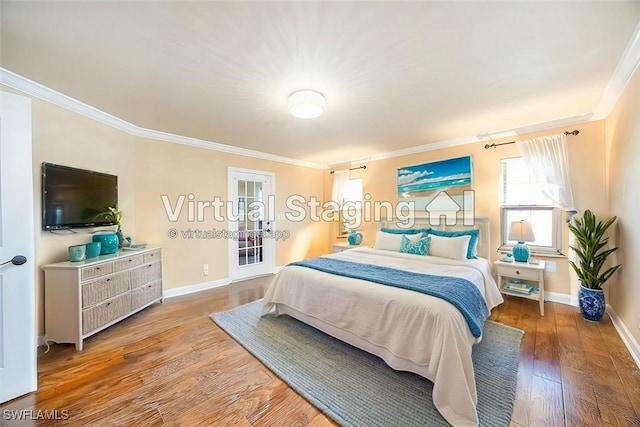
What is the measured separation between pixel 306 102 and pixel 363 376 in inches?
94.5

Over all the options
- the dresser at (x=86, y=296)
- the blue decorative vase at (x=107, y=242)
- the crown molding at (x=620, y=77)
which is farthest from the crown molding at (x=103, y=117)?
the crown molding at (x=620, y=77)

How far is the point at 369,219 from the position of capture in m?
5.02

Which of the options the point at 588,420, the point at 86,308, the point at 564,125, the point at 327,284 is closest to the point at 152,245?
the point at 86,308

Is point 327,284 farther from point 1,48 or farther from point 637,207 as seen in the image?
point 1,48

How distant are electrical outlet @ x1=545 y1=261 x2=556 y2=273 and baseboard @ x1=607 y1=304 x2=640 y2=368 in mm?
605

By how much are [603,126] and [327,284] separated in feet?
12.2

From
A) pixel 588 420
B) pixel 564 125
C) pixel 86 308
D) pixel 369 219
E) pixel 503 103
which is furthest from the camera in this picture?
pixel 369 219

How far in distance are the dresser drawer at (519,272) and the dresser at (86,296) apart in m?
4.56

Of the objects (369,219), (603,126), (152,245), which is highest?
(603,126)

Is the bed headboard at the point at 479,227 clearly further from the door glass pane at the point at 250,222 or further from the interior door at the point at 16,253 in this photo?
the interior door at the point at 16,253

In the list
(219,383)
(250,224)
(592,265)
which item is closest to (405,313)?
(219,383)

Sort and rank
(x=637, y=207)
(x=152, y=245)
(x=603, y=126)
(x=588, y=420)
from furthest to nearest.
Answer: (x=152, y=245) → (x=603, y=126) → (x=637, y=207) → (x=588, y=420)

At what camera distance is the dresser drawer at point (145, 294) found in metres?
2.83

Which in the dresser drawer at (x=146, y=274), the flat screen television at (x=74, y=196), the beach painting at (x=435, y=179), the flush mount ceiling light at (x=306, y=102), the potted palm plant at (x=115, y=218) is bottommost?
the dresser drawer at (x=146, y=274)
